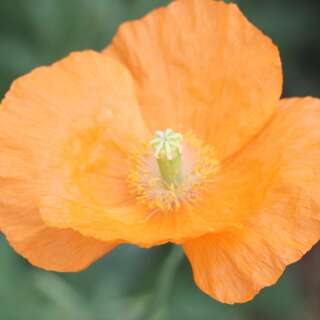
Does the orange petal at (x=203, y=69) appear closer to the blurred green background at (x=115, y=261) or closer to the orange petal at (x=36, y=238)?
the orange petal at (x=36, y=238)

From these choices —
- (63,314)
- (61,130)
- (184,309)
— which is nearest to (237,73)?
(61,130)

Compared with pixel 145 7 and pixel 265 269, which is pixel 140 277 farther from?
pixel 265 269

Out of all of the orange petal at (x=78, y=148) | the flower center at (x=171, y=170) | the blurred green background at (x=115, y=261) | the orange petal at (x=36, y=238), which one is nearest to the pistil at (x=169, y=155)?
the flower center at (x=171, y=170)

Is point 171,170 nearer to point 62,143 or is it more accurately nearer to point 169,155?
point 169,155

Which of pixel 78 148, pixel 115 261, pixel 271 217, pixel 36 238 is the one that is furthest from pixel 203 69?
pixel 115 261

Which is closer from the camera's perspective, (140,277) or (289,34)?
(140,277)

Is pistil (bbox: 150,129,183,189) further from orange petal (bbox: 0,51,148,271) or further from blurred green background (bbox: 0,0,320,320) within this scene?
blurred green background (bbox: 0,0,320,320)

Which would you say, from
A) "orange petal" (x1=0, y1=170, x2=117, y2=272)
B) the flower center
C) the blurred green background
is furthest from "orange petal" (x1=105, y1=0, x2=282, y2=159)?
the blurred green background
